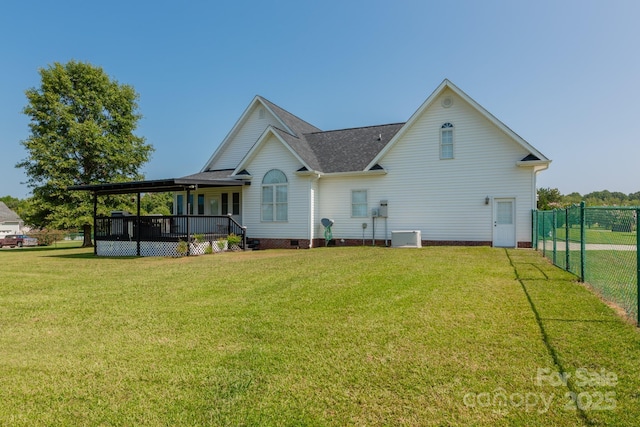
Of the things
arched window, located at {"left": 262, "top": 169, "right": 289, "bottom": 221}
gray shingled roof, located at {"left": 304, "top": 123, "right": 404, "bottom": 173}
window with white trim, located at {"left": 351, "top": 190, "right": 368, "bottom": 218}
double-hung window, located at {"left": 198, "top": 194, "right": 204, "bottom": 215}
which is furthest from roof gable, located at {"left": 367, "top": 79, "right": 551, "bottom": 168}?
double-hung window, located at {"left": 198, "top": 194, "right": 204, "bottom": 215}

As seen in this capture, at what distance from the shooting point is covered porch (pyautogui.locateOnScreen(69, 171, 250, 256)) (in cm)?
1474

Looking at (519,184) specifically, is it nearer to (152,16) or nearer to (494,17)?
(494,17)

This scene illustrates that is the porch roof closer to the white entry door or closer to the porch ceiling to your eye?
the porch ceiling

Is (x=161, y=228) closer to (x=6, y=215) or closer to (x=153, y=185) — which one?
(x=153, y=185)

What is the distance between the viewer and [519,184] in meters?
14.2

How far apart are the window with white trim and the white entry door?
19.1 feet

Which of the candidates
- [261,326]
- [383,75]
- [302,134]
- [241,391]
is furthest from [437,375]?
[302,134]

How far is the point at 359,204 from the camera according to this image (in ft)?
56.2

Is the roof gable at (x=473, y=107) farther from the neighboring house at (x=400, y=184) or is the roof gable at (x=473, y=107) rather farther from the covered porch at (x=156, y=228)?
the covered porch at (x=156, y=228)

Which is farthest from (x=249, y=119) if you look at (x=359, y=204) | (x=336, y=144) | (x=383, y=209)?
(x=383, y=209)

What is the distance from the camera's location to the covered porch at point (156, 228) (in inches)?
580

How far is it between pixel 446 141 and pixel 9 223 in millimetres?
65538

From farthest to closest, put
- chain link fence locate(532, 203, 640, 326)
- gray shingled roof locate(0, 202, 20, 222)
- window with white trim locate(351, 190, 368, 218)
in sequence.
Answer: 1. gray shingled roof locate(0, 202, 20, 222)
2. window with white trim locate(351, 190, 368, 218)
3. chain link fence locate(532, 203, 640, 326)

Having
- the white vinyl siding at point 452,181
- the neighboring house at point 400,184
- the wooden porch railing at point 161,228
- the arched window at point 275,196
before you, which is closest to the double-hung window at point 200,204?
the neighboring house at point 400,184
